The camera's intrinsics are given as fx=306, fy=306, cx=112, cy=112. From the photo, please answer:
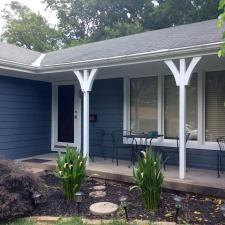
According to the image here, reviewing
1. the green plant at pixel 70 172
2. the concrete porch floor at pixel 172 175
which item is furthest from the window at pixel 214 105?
the green plant at pixel 70 172

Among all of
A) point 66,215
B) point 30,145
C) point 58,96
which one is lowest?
point 66,215

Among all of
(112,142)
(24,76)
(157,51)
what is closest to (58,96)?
(24,76)

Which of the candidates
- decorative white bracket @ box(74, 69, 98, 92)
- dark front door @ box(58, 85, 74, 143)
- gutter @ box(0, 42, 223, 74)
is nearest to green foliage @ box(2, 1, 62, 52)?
dark front door @ box(58, 85, 74, 143)

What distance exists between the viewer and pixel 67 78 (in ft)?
26.1

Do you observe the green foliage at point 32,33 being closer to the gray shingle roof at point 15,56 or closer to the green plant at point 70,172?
the gray shingle roof at point 15,56

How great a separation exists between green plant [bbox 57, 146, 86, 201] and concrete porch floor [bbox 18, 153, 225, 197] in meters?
1.16

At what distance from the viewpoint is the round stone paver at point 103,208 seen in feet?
12.8

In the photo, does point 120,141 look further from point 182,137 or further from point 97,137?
point 182,137

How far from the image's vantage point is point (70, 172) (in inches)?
172

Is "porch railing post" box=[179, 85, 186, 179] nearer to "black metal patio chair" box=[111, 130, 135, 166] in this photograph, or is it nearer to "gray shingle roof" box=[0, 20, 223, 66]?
"gray shingle roof" box=[0, 20, 223, 66]

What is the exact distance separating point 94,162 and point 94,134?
1140mm

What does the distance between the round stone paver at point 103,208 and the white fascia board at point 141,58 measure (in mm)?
2526

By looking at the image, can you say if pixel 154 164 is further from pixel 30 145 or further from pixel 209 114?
pixel 30 145

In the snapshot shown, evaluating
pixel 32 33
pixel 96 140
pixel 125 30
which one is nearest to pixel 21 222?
pixel 96 140
